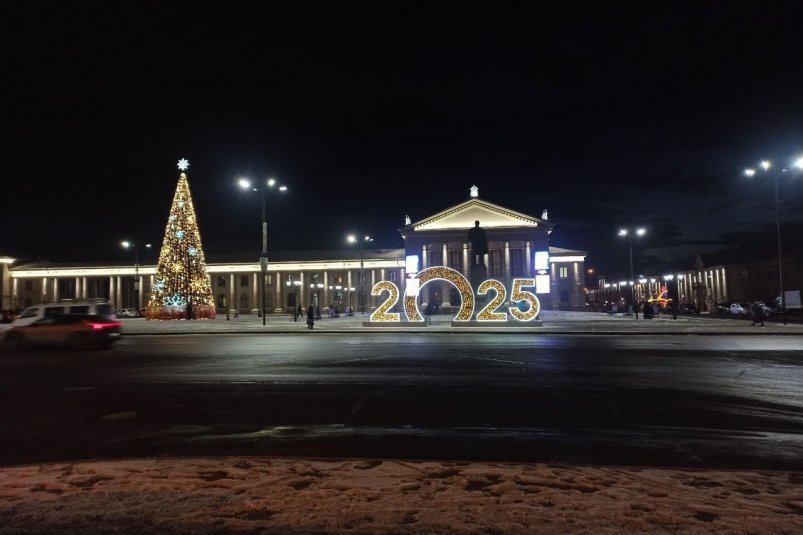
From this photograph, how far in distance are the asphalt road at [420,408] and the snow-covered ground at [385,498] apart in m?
0.97

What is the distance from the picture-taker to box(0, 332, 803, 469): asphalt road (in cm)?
742

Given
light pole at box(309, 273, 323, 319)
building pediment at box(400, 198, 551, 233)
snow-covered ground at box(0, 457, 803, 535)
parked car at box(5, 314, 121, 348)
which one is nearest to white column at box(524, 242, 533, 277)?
building pediment at box(400, 198, 551, 233)

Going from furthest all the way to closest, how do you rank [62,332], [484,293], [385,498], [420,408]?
[484,293]
[62,332]
[420,408]
[385,498]

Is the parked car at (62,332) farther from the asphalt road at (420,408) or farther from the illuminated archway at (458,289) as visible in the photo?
the illuminated archway at (458,289)

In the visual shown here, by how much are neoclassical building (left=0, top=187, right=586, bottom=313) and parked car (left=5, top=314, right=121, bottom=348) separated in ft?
249

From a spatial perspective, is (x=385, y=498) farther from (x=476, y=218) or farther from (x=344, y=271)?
(x=344, y=271)

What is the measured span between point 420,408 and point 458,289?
2955cm

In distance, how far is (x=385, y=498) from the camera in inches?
203

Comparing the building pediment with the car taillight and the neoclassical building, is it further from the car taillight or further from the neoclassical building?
the car taillight

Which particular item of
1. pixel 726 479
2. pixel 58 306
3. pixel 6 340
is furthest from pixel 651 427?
pixel 58 306

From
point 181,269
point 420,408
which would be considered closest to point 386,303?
point 181,269

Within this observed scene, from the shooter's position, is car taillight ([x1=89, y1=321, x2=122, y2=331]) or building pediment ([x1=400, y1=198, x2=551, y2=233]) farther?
building pediment ([x1=400, y1=198, x2=551, y2=233])

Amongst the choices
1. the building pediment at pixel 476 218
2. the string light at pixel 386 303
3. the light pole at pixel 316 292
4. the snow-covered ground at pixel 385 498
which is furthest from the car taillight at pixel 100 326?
the building pediment at pixel 476 218

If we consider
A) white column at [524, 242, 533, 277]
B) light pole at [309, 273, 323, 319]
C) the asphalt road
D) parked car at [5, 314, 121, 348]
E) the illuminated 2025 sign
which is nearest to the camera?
the asphalt road
